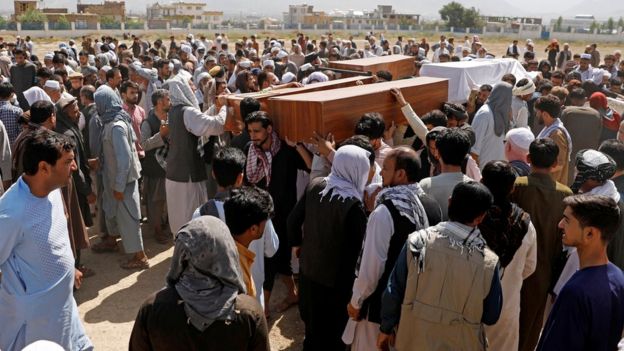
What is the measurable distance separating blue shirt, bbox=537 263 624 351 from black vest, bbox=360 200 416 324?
92cm

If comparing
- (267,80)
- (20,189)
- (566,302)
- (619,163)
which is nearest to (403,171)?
(566,302)

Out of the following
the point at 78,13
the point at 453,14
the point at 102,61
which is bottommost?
the point at 102,61

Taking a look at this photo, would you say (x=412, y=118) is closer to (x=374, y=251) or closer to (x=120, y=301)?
(x=374, y=251)

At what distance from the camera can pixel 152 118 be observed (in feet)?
19.7

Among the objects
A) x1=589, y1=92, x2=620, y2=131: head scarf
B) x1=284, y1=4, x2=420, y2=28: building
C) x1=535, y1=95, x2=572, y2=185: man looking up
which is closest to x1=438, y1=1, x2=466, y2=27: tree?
x1=284, y1=4, x2=420, y2=28: building

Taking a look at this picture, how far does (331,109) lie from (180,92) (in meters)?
1.81

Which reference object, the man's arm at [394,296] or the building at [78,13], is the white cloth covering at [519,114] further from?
the building at [78,13]

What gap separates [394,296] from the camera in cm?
286

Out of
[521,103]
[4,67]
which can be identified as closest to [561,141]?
[521,103]

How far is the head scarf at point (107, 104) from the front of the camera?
5203mm

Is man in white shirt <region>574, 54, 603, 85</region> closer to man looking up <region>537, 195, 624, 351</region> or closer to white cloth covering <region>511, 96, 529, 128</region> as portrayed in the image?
white cloth covering <region>511, 96, 529, 128</region>

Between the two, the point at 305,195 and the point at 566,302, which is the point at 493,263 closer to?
the point at 566,302

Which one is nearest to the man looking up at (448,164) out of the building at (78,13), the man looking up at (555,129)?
the man looking up at (555,129)

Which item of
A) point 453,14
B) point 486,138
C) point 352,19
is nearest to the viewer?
point 486,138
